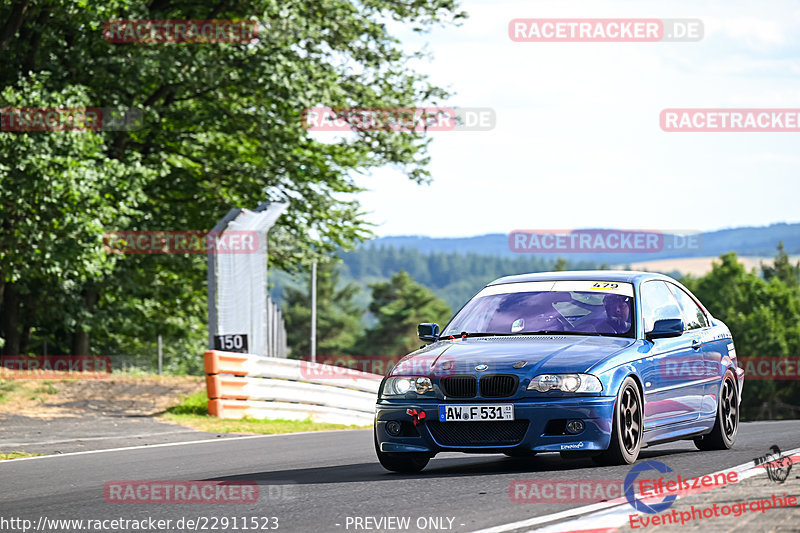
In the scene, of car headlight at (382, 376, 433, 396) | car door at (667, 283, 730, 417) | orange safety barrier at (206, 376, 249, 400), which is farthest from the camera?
orange safety barrier at (206, 376, 249, 400)

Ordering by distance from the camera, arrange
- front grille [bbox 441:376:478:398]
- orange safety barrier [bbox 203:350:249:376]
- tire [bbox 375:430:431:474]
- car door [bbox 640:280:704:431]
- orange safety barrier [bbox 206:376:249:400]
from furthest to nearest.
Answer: orange safety barrier [bbox 206:376:249:400] < orange safety barrier [bbox 203:350:249:376] < car door [bbox 640:280:704:431] < tire [bbox 375:430:431:474] < front grille [bbox 441:376:478:398]

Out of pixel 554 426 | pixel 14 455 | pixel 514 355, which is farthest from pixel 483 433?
pixel 14 455

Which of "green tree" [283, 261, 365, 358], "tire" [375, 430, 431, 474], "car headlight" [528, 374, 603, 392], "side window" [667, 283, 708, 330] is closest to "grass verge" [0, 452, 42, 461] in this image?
"tire" [375, 430, 431, 474]

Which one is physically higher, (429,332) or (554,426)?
(429,332)

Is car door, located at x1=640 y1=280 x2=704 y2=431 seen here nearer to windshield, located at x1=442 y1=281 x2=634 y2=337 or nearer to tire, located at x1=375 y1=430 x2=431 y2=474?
windshield, located at x1=442 y1=281 x2=634 y2=337

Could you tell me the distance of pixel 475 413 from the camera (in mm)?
8039

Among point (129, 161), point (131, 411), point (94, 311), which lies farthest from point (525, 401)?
point (94, 311)

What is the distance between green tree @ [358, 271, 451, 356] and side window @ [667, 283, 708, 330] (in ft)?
389

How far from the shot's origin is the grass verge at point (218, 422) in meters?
15.3

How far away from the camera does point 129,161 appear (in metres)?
24.2

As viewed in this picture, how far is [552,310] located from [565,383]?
4.53 feet

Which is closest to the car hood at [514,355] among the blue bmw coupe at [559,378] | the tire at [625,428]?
the blue bmw coupe at [559,378]

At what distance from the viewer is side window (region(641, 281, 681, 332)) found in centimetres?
945

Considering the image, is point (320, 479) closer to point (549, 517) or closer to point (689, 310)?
point (549, 517)
